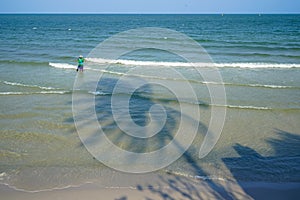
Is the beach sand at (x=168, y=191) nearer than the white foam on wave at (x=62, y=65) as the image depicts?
Yes

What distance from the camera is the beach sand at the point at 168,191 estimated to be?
229 inches

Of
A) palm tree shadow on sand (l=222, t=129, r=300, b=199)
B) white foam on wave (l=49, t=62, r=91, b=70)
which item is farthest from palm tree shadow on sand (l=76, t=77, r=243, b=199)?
white foam on wave (l=49, t=62, r=91, b=70)

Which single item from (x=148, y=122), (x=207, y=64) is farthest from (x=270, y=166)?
(x=207, y=64)

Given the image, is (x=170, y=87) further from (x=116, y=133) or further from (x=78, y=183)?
(x=78, y=183)

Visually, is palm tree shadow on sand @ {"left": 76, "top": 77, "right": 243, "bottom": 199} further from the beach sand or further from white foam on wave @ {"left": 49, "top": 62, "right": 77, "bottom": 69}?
white foam on wave @ {"left": 49, "top": 62, "right": 77, "bottom": 69}

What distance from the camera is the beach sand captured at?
5816 mm

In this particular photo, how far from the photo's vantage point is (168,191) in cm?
597

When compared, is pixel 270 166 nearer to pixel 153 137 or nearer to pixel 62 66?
pixel 153 137

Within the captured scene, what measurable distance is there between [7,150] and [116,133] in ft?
10.6

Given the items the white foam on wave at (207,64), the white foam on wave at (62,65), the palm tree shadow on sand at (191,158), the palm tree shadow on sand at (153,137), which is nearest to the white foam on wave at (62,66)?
the white foam on wave at (62,65)

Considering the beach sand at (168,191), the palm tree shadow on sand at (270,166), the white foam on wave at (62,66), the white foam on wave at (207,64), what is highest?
the white foam on wave at (207,64)

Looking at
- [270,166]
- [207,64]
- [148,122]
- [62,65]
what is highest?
[207,64]

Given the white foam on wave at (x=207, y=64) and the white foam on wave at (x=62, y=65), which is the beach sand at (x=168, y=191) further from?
the white foam on wave at (x=207, y=64)

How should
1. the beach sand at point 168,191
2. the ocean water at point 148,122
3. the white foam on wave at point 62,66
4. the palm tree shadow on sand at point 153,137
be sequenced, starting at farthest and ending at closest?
the white foam on wave at point 62,66, the ocean water at point 148,122, the palm tree shadow on sand at point 153,137, the beach sand at point 168,191
